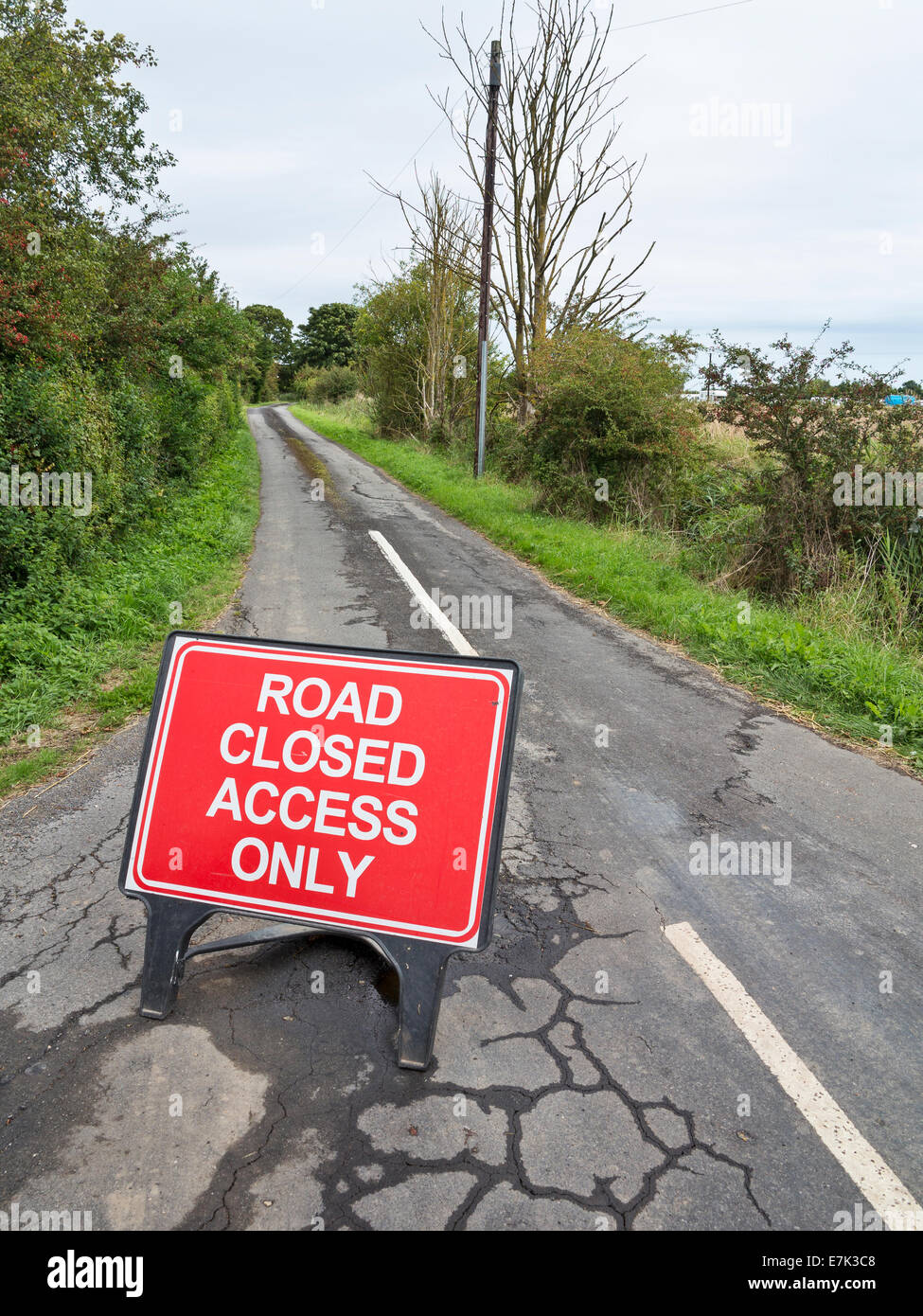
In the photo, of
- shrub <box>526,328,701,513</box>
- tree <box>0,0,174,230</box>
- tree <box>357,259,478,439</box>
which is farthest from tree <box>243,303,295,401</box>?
shrub <box>526,328,701,513</box>

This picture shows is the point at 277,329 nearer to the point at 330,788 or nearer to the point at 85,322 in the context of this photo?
the point at 85,322

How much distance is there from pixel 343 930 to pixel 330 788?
20.3 inches

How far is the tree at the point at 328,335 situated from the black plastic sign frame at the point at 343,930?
6976cm

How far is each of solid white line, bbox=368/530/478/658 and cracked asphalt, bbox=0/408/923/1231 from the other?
2.09 m

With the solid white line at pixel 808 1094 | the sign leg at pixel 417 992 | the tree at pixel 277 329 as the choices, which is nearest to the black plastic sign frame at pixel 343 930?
the sign leg at pixel 417 992

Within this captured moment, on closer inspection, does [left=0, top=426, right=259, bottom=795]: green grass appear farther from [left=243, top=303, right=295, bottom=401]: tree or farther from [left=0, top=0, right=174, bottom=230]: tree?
[left=243, top=303, right=295, bottom=401]: tree

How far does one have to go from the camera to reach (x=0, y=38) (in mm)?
13359

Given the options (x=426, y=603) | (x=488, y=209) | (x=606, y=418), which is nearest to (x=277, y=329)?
(x=488, y=209)
